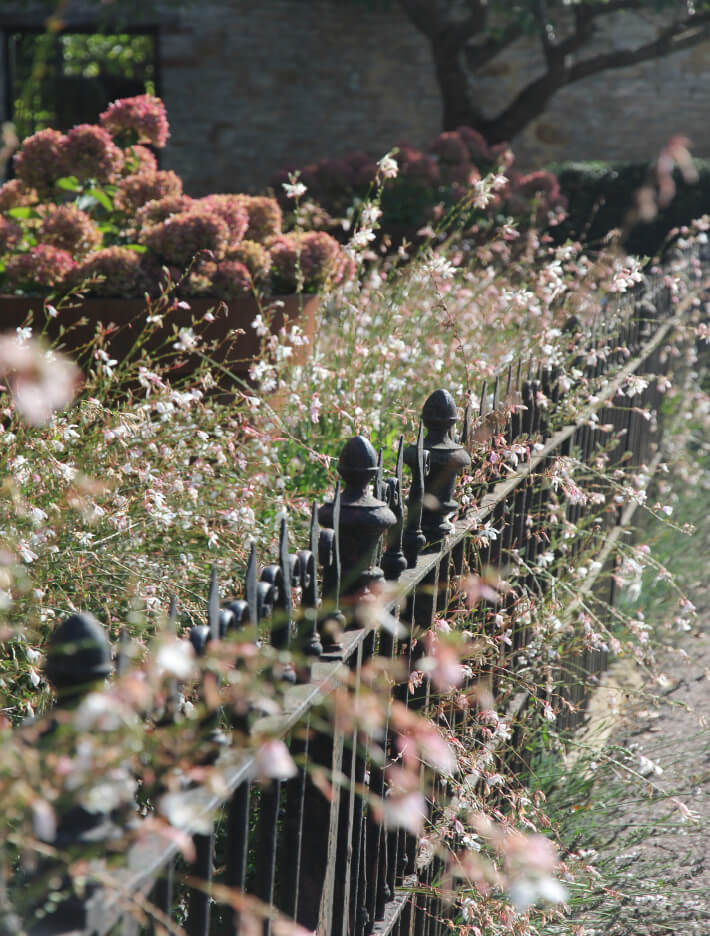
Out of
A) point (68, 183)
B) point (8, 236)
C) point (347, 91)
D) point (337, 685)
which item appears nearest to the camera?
point (337, 685)

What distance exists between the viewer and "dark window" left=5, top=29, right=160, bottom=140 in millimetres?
12898

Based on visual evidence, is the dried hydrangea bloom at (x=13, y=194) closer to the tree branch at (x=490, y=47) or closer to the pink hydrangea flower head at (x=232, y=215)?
the pink hydrangea flower head at (x=232, y=215)

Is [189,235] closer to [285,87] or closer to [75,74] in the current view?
[285,87]

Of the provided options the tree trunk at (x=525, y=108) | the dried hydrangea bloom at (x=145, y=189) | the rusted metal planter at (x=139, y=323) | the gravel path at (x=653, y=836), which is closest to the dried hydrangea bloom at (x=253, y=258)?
the rusted metal planter at (x=139, y=323)

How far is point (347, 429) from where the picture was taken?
298 centimetres

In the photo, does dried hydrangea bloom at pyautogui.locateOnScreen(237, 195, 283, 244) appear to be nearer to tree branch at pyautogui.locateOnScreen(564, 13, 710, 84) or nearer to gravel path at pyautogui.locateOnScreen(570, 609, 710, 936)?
gravel path at pyautogui.locateOnScreen(570, 609, 710, 936)

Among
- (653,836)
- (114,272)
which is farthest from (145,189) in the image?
(653,836)

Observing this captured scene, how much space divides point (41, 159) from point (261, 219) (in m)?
1.01

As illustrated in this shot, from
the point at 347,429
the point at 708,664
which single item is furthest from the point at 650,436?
the point at 347,429

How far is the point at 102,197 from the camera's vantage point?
482 centimetres

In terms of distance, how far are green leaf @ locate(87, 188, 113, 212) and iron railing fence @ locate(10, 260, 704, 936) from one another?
2.97 meters

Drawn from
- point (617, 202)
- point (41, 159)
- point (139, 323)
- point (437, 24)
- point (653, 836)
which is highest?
point (437, 24)

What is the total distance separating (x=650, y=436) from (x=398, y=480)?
367 cm

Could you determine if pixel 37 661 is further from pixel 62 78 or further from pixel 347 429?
pixel 62 78
